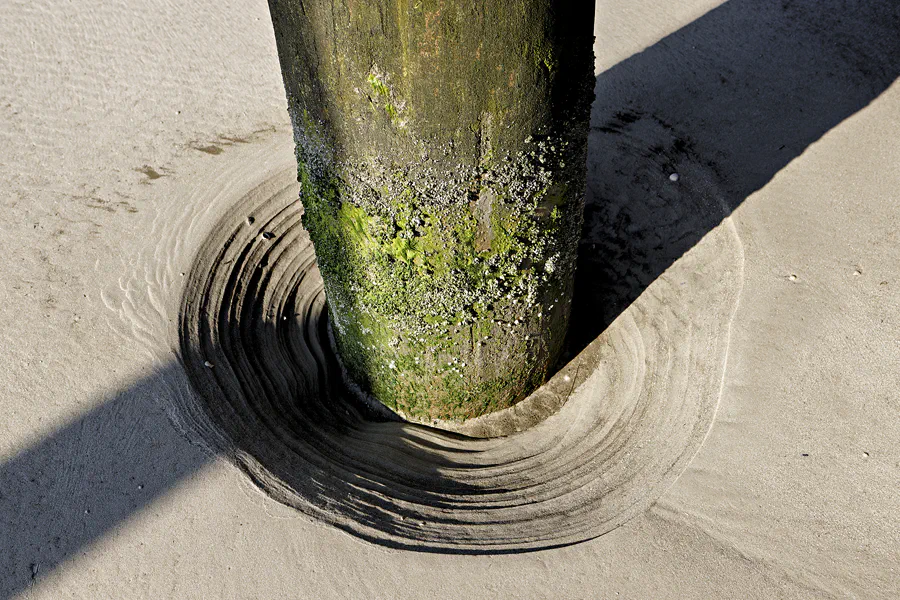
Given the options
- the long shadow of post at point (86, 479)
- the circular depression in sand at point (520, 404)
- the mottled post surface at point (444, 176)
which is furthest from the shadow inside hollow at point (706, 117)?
the long shadow of post at point (86, 479)

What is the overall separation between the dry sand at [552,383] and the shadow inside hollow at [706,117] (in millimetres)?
16

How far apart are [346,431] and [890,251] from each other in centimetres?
233

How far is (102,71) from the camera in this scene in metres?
4.00

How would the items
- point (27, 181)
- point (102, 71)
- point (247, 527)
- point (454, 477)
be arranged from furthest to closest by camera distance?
1. point (102, 71)
2. point (27, 181)
3. point (454, 477)
4. point (247, 527)

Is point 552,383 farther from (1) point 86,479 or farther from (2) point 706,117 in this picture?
(1) point 86,479

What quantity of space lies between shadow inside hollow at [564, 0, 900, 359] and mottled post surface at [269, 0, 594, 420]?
0.64m

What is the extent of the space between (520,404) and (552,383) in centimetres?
17

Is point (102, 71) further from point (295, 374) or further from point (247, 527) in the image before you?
point (247, 527)

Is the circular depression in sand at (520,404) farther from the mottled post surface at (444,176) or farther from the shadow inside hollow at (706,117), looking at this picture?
the mottled post surface at (444,176)

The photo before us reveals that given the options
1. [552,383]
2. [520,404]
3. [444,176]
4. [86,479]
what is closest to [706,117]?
[552,383]

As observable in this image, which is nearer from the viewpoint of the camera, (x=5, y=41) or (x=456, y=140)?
Answer: (x=456, y=140)

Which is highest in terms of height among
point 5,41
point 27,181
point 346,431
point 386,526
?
point 5,41

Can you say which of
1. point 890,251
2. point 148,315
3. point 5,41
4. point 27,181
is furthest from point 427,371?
point 5,41

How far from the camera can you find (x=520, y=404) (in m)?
3.04
